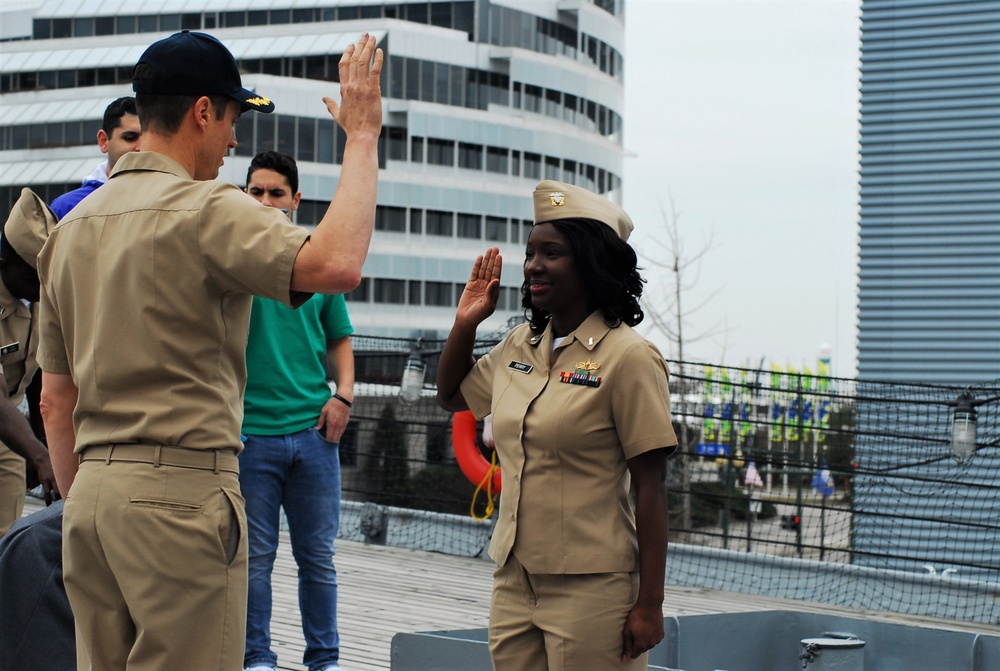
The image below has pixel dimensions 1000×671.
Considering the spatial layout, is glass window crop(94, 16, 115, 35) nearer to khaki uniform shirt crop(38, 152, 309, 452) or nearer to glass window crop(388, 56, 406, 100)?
glass window crop(388, 56, 406, 100)

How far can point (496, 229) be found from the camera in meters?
56.7

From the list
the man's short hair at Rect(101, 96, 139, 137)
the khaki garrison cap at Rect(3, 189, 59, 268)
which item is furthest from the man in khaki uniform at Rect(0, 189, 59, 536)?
the man's short hair at Rect(101, 96, 139, 137)

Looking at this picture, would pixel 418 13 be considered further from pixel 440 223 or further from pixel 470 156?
pixel 440 223

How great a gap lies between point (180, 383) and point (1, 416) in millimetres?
1668

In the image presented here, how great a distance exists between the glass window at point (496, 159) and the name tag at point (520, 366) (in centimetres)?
5314

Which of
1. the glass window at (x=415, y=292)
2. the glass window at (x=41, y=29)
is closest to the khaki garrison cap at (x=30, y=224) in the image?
the glass window at (x=415, y=292)

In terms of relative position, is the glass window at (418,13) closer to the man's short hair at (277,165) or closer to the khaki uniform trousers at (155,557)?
the man's short hair at (277,165)

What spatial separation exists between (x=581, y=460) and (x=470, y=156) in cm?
5322

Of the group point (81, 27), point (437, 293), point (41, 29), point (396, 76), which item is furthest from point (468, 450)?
point (41, 29)

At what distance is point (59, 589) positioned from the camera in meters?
3.23

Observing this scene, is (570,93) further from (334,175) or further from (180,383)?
(180,383)

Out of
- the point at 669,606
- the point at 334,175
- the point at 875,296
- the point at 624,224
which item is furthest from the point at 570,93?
the point at 624,224

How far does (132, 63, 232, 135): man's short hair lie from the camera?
2613 mm

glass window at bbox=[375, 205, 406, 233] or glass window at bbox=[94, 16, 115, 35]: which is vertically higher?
glass window at bbox=[94, 16, 115, 35]
